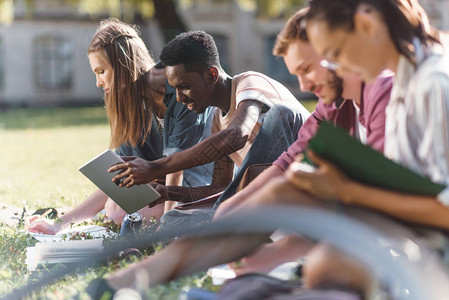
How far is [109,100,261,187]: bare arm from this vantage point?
340cm

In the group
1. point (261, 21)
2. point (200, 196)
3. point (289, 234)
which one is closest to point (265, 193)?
point (289, 234)

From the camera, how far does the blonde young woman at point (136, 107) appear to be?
3.95 m

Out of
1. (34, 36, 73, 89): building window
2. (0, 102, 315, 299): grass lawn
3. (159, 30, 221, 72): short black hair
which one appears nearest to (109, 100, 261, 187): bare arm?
(159, 30, 221, 72): short black hair

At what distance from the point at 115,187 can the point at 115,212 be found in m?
0.52

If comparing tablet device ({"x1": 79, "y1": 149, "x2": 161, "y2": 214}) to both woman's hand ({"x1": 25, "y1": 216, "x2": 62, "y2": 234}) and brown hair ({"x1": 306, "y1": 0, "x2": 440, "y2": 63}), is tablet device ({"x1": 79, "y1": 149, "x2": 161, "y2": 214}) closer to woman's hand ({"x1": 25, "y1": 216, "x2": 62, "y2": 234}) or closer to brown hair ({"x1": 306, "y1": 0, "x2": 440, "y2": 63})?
woman's hand ({"x1": 25, "y1": 216, "x2": 62, "y2": 234})

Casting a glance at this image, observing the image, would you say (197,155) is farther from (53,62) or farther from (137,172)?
(53,62)

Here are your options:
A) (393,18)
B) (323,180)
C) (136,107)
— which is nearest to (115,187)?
(136,107)

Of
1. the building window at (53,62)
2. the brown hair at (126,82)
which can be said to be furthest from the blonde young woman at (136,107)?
the building window at (53,62)

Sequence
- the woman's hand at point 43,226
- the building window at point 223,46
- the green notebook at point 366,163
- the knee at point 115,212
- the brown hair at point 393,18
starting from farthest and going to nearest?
1. the building window at point 223,46
2. the knee at point 115,212
3. the woman's hand at point 43,226
4. the brown hair at point 393,18
5. the green notebook at point 366,163

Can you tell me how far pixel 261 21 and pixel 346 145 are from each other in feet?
79.3

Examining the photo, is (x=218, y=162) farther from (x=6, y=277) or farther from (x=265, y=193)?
(x=265, y=193)

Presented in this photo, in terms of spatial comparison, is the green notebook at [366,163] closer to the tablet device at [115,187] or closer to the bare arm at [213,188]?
the tablet device at [115,187]

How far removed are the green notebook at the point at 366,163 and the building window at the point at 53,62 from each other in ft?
79.6

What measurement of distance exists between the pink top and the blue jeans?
13.0 inches
